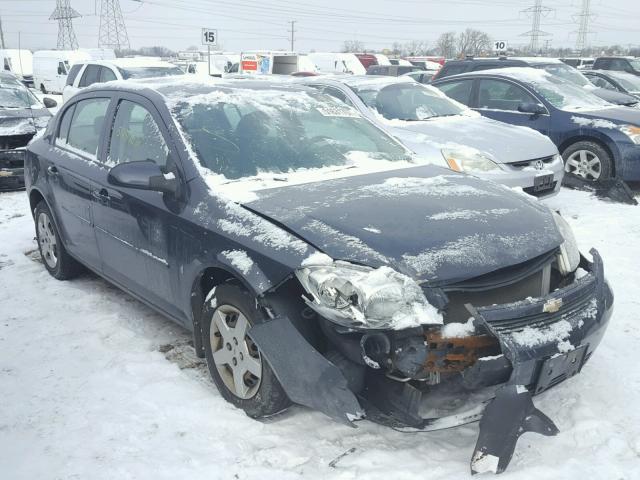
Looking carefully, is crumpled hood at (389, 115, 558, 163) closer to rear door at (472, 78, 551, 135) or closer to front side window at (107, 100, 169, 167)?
rear door at (472, 78, 551, 135)

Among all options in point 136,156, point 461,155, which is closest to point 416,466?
point 136,156

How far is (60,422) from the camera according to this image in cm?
310

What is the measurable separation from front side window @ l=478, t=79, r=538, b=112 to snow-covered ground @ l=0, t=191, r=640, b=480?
504cm

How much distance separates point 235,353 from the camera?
10.0ft

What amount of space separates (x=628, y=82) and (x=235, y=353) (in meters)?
13.3

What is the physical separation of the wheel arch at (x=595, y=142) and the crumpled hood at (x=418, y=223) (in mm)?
5009

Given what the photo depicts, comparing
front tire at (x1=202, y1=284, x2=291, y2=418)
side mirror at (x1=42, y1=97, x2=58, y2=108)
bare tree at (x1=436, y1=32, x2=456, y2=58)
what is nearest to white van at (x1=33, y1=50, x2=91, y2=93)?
side mirror at (x1=42, y1=97, x2=58, y2=108)

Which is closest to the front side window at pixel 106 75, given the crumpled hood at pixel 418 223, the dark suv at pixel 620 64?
the crumpled hood at pixel 418 223

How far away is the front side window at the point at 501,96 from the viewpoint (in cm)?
870

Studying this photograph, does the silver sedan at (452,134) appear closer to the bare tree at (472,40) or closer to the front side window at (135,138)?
the front side window at (135,138)

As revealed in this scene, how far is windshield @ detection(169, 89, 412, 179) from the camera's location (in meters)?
3.52

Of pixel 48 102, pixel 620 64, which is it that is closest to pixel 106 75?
pixel 48 102

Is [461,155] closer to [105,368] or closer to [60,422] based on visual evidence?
[105,368]

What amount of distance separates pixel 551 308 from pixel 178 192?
201 centimetres
